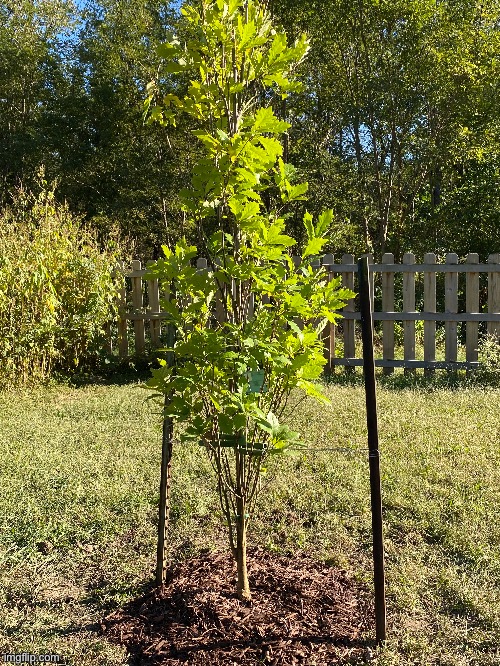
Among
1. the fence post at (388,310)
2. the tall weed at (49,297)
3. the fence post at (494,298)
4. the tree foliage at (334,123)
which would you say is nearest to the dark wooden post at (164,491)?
the tall weed at (49,297)

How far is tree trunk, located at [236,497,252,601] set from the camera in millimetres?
2818

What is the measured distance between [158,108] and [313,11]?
11.5 metres

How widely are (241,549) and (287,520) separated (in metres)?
1.12

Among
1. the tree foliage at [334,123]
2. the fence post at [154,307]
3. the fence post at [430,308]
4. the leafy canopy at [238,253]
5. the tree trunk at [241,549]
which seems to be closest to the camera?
the leafy canopy at [238,253]

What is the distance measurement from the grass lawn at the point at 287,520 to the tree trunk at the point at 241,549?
2.00 ft

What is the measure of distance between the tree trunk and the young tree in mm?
11

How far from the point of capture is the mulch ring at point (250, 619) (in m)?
2.64

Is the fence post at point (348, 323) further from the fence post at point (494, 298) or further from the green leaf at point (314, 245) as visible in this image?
the green leaf at point (314, 245)

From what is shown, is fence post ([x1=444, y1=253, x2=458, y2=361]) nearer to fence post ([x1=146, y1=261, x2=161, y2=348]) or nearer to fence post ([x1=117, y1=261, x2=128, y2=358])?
fence post ([x1=146, y1=261, x2=161, y2=348])

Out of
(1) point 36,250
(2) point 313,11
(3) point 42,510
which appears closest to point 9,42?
(2) point 313,11

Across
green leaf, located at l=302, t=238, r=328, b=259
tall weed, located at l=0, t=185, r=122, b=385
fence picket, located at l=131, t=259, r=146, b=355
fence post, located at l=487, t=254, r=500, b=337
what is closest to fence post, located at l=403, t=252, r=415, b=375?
fence post, located at l=487, t=254, r=500, b=337

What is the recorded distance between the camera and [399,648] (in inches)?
107

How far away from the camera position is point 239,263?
8.61 ft

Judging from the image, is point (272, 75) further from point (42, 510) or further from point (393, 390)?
point (393, 390)
